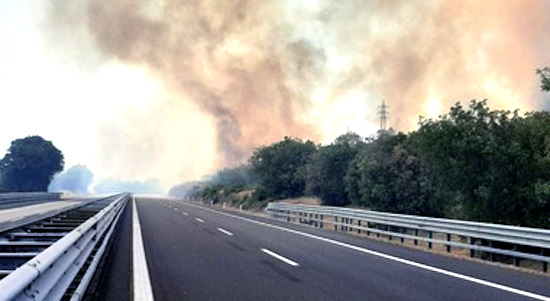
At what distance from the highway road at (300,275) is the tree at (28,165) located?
90375 millimetres

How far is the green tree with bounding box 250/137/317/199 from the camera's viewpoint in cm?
6381

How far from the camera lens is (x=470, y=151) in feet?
78.6

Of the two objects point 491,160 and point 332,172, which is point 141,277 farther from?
point 332,172

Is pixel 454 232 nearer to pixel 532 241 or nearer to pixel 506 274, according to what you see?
pixel 532 241

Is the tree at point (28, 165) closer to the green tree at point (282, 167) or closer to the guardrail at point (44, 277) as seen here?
the green tree at point (282, 167)

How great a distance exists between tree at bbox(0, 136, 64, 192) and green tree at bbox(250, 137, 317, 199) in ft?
161

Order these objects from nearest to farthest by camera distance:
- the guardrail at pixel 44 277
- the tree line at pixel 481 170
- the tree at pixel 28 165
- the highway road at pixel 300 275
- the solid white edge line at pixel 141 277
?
the guardrail at pixel 44 277 < the solid white edge line at pixel 141 277 < the highway road at pixel 300 275 < the tree line at pixel 481 170 < the tree at pixel 28 165

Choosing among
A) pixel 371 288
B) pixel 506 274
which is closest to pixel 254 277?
pixel 371 288

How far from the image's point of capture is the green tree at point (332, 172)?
51.3 metres

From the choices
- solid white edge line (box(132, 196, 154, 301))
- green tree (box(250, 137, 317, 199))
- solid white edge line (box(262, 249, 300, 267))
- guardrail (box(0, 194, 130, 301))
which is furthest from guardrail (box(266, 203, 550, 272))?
green tree (box(250, 137, 317, 199))

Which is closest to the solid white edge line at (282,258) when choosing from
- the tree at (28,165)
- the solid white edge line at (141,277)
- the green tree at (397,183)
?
the solid white edge line at (141,277)

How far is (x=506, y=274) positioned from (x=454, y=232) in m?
4.58

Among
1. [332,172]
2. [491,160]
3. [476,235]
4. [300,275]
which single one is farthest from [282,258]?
[332,172]

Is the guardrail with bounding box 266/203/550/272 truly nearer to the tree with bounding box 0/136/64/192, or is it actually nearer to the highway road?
the highway road
